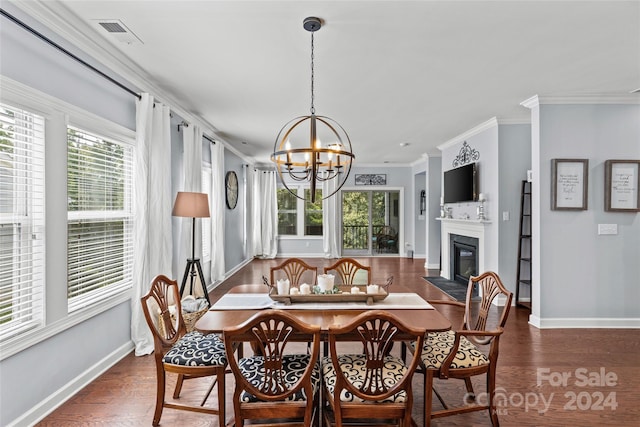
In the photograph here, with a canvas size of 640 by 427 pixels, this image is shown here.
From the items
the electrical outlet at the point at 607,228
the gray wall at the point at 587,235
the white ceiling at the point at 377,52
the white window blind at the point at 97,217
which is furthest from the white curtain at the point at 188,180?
the electrical outlet at the point at 607,228

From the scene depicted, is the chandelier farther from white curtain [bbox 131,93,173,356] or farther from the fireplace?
the fireplace

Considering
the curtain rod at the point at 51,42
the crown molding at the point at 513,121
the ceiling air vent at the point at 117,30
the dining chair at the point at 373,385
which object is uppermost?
the ceiling air vent at the point at 117,30

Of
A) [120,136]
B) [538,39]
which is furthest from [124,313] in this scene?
[538,39]

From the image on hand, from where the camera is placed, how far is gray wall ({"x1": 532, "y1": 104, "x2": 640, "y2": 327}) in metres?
3.92

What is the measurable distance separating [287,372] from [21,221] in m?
1.87

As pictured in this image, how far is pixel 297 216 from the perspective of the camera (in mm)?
9703

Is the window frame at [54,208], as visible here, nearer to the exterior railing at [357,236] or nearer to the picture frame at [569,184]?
the picture frame at [569,184]

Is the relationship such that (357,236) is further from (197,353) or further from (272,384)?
(272,384)

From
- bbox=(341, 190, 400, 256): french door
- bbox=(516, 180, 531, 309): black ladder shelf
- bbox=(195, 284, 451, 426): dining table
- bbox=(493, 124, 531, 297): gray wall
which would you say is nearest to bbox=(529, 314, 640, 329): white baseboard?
bbox=(516, 180, 531, 309): black ladder shelf

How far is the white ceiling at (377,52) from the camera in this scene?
7.23 ft

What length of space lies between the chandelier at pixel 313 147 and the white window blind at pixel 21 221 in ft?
4.99

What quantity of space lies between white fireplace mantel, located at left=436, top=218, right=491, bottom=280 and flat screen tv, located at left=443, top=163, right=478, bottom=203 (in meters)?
0.38

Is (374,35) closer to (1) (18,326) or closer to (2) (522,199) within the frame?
(1) (18,326)

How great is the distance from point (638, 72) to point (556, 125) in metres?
0.83
